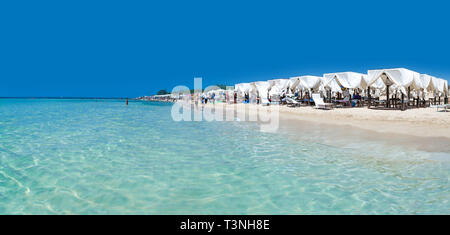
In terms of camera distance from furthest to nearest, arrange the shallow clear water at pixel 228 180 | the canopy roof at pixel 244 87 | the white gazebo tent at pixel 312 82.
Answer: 1. the canopy roof at pixel 244 87
2. the white gazebo tent at pixel 312 82
3. the shallow clear water at pixel 228 180

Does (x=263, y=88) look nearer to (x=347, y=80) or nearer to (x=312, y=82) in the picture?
(x=312, y=82)

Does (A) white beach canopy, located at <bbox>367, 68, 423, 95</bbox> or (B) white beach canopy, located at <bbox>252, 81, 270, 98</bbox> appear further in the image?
(B) white beach canopy, located at <bbox>252, 81, 270, 98</bbox>

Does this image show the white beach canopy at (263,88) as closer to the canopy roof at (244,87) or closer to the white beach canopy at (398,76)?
the canopy roof at (244,87)

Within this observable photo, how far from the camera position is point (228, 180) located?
3781 mm

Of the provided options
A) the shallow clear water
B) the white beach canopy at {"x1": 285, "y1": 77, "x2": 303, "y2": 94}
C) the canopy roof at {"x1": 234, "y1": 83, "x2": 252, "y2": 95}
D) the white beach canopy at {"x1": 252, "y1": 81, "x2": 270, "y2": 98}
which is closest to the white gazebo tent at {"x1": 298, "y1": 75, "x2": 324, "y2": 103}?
the white beach canopy at {"x1": 285, "y1": 77, "x2": 303, "y2": 94}

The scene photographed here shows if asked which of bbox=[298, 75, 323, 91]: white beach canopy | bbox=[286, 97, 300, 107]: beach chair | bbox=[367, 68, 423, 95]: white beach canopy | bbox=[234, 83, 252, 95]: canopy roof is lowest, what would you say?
bbox=[286, 97, 300, 107]: beach chair

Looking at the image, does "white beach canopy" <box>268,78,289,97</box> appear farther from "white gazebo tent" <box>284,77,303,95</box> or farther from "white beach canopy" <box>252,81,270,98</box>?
"white gazebo tent" <box>284,77,303,95</box>


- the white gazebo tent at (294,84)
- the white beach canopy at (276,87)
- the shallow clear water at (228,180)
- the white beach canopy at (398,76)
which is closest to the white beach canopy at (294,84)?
the white gazebo tent at (294,84)

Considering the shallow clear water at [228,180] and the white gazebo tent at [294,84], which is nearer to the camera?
the shallow clear water at [228,180]

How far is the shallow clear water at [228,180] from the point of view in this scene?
290 centimetres

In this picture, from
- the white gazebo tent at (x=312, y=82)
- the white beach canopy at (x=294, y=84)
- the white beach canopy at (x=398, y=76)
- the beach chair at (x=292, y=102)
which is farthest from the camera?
the white beach canopy at (x=294, y=84)

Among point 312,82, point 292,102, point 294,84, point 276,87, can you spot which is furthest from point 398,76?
point 276,87

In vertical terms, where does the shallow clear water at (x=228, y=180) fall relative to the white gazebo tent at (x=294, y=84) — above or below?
below

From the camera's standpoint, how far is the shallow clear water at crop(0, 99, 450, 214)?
2896 millimetres
